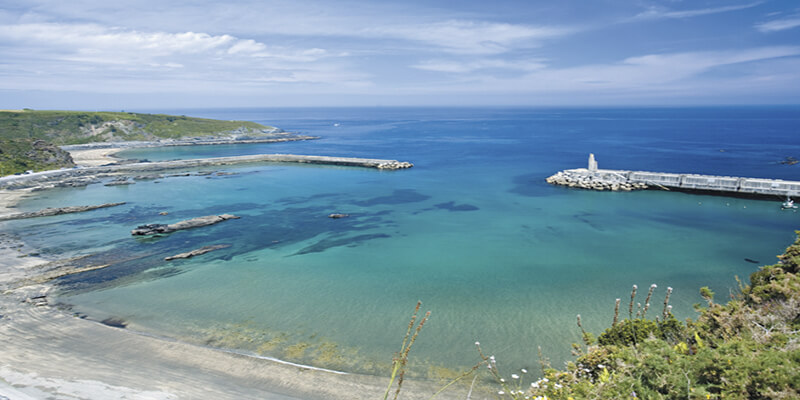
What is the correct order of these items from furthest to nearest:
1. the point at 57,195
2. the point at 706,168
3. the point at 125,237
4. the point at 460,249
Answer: the point at 706,168 → the point at 57,195 → the point at 125,237 → the point at 460,249

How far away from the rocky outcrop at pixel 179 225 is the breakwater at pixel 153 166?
104 feet

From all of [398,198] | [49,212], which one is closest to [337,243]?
[398,198]

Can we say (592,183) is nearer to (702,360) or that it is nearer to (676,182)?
(676,182)

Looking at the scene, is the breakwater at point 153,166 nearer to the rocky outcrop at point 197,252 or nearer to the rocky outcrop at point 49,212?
the rocky outcrop at point 49,212

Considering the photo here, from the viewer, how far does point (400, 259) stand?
2611cm

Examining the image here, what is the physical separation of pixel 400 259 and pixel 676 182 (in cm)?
3562

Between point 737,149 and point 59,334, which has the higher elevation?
point 737,149

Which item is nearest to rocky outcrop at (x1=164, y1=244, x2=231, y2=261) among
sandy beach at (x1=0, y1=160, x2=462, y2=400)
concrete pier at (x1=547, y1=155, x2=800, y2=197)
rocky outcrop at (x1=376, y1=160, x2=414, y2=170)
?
sandy beach at (x1=0, y1=160, x2=462, y2=400)

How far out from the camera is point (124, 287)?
22.2 m

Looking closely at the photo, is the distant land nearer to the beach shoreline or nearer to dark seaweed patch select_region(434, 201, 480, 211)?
dark seaweed patch select_region(434, 201, 480, 211)

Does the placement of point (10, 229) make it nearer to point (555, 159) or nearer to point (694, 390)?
point (694, 390)

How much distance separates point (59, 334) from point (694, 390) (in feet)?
70.7

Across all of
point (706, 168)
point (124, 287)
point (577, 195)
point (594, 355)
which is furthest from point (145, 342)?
point (706, 168)

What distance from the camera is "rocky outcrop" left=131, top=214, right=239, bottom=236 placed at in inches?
1222
